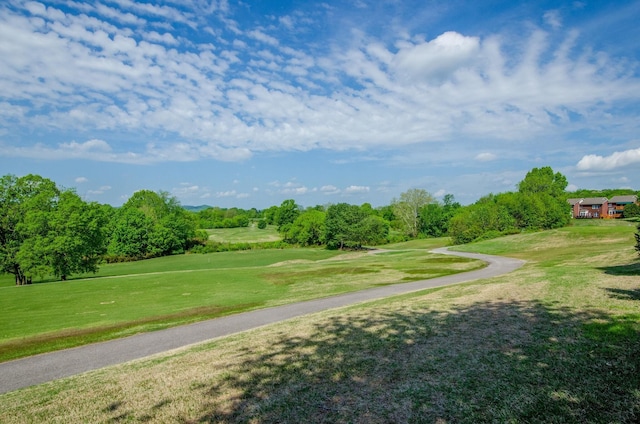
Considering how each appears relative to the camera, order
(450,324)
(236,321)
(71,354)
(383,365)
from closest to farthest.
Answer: (383,365) → (450,324) → (71,354) → (236,321)

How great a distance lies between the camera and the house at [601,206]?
111312 millimetres

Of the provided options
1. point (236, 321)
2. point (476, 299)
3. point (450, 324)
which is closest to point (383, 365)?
point (450, 324)

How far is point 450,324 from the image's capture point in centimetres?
1048

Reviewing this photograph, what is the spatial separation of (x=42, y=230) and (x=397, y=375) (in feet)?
168

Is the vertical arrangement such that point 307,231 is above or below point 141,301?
above

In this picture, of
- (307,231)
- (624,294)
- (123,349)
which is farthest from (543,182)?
(123,349)

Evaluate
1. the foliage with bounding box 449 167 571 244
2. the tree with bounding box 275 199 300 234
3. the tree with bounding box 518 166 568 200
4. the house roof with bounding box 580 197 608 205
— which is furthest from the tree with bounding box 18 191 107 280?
the house roof with bounding box 580 197 608 205

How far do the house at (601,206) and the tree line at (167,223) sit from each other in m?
15.9

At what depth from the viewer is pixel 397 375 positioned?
7117 mm

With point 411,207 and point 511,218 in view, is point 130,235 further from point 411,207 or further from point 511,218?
point 511,218

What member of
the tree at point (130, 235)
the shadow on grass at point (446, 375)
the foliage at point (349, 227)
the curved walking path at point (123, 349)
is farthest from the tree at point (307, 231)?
the shadow on grass at point (446, 375)

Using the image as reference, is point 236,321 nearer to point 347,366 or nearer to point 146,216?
point 347,366

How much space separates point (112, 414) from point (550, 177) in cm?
13381

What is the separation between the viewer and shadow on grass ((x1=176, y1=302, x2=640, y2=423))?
558cm
